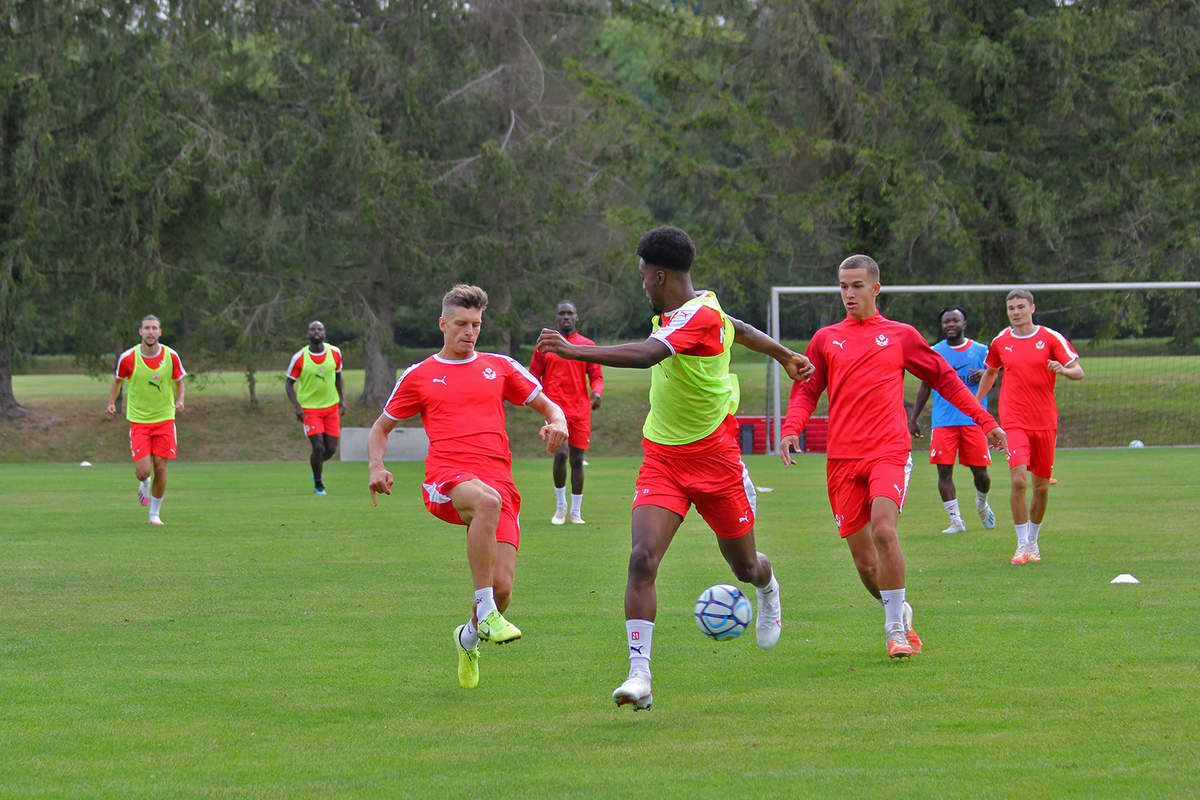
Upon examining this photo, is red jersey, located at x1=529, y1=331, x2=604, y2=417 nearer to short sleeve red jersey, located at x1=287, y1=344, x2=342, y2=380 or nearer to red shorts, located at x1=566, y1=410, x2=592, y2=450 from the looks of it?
red shorts, located at x1=566, y1=410, x2=592, y2=450

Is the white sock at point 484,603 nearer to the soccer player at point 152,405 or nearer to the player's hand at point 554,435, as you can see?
the player's hand at point 554,435

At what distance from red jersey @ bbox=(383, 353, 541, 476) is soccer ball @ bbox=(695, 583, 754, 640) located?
138 cm

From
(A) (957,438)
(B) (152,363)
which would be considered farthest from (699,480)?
(B) (152,363)

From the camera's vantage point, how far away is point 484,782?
5.36m

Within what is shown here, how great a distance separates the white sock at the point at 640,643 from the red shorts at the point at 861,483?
178 centimetres

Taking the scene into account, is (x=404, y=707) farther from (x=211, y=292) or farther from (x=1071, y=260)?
(x=1071, y=260)

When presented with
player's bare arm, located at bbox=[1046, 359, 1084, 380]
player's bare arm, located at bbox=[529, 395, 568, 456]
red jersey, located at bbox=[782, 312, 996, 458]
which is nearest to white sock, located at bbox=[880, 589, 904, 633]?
red jersey, located at bbox=[782, 312, 996, 458]

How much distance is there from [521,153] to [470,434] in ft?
97.0

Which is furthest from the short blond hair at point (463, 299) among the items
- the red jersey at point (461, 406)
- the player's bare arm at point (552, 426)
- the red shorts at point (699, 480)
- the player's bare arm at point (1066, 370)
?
the player's bare arm at point (1066, 370)

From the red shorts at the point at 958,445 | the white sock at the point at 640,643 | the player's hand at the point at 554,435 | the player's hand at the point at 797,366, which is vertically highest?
the player's hand at the point at 797,366

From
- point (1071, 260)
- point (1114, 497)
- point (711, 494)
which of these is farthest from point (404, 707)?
point (1071, 260)

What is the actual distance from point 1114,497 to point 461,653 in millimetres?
13163

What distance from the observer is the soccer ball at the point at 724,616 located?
7.16 m

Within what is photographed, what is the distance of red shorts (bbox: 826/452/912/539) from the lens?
778 centimetres
